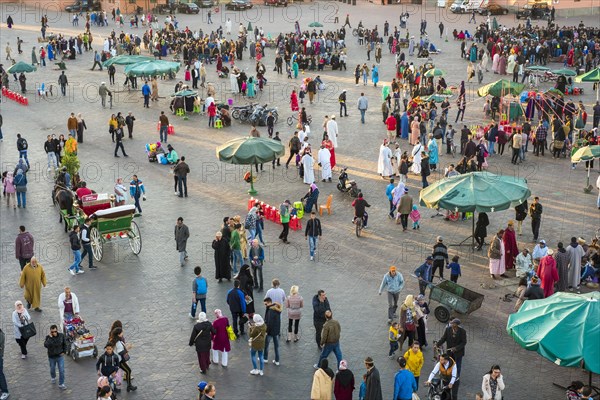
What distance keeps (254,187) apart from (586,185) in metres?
9.82

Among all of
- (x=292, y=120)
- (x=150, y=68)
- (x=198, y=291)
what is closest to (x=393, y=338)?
(x=198, y=291)

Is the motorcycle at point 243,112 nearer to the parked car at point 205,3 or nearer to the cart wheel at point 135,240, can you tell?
the cart wheel at point 135,240

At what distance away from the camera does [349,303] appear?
1861cm

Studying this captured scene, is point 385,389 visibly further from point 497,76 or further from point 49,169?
point 497,76

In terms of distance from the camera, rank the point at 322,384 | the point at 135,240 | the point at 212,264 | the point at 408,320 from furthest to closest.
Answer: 1. the point at 135,240
2. the point at 212,264
3. the point at 408,320
4. the point at 322,384

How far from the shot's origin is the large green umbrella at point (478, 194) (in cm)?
1986

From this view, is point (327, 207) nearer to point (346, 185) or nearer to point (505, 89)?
point (346, 185)

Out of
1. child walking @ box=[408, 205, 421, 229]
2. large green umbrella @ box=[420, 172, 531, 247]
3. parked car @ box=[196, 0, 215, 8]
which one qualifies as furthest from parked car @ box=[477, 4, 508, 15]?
large green umbrella @ box=[420, 172, 531, 247]

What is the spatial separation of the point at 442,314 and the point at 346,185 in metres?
8.46

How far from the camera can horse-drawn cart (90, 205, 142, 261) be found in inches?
824

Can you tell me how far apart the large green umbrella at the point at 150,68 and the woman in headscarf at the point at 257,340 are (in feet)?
73.1

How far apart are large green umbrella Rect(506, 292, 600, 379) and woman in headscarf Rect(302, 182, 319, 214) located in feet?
32.6

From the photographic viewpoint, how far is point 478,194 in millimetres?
20016

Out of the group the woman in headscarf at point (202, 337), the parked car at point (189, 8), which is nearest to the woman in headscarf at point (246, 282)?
the woman in headscarf at point (202, 337)
